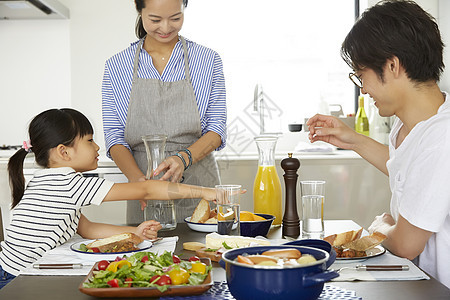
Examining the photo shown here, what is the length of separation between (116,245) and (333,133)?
82 cm

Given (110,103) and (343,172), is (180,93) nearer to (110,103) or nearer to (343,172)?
(110,103)

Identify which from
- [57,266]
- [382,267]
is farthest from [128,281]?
[382,267]

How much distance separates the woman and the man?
2.59 ft

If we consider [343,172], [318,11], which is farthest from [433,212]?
[318,11]

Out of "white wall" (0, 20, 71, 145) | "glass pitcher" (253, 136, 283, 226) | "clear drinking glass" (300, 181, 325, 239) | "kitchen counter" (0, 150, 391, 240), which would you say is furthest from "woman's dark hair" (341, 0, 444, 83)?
"white wall" (0, 20, 71, 145)

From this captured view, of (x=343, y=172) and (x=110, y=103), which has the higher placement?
(x=110, y=103)

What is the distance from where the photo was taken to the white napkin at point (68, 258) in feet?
4.03

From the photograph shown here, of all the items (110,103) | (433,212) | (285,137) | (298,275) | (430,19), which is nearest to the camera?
(298,275)

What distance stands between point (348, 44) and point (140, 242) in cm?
74

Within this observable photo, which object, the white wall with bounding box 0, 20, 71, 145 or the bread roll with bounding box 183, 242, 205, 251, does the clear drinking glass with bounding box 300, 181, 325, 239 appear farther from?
the white wall with bounding box 0, 20, 71, 145

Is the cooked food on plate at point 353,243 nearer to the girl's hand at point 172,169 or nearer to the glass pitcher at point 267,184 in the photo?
the glass pitcher at point 267,184

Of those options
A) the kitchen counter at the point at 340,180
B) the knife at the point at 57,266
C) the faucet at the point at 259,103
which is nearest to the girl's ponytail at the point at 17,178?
the knife at the point at 57,266

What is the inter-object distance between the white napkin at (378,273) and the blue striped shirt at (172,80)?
983mm

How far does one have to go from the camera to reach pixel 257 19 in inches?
153
